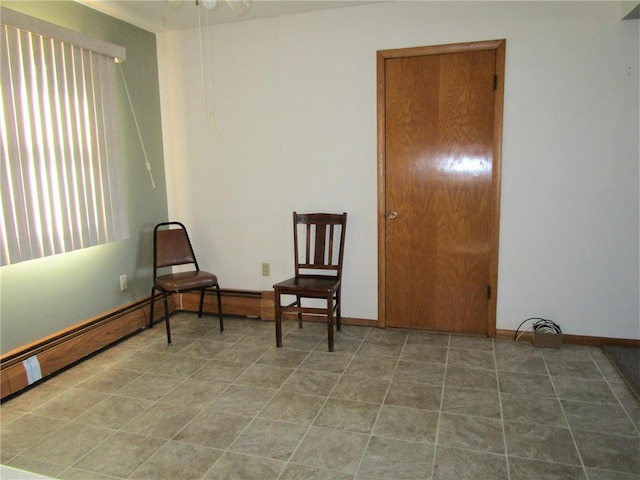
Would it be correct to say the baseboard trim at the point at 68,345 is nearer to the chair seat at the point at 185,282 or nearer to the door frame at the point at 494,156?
the chair seat at the point at 185,282

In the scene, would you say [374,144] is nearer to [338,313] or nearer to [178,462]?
[338,313]

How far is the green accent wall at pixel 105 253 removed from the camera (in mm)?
2662

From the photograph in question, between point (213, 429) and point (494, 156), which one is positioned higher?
point (494, 156)

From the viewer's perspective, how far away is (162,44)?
12.4ft

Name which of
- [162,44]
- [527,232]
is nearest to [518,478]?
[527,232]

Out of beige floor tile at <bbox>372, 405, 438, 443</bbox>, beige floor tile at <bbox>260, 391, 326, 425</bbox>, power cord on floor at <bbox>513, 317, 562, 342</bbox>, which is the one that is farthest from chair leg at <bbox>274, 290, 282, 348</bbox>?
power cord on floor at <bbox>513, 317, 562, 342</bbox>

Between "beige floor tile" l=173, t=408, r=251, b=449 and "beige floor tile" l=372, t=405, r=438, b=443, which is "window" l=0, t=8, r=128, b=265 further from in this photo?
"beige floor tile" l=372, t=405, r=438, b=443

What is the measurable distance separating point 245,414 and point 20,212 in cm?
170

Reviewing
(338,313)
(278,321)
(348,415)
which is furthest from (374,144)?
(348,415)

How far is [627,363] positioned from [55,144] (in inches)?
149

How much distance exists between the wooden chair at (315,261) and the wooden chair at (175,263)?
607 mm

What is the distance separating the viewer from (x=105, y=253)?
3.31m

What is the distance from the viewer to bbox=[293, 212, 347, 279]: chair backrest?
3400mm

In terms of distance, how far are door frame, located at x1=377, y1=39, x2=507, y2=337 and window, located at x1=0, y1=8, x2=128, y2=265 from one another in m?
1.94
